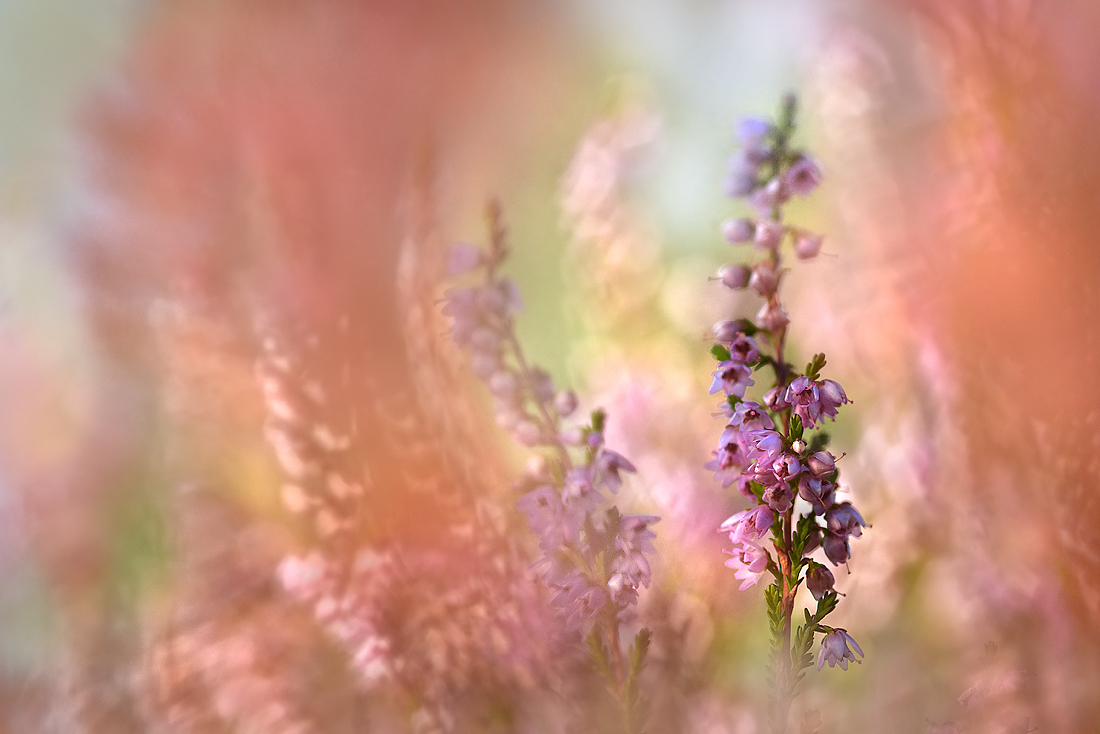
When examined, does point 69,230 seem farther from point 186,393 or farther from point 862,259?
point 862,259

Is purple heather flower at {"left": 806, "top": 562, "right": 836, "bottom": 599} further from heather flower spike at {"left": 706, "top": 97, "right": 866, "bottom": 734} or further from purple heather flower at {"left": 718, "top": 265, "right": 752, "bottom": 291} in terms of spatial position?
purple heather flower at {"left": 718, "top": 265, "right": 752, "bottom": 291}

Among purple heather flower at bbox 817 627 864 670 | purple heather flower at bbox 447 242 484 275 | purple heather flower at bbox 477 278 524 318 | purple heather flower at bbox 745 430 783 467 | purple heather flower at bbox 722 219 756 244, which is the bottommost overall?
purple heather flower at bbox 817 627 864 670

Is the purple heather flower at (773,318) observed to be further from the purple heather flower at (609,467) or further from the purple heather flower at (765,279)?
the purple heather flower at (609,467)

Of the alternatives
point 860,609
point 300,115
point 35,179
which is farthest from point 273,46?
point 860,609

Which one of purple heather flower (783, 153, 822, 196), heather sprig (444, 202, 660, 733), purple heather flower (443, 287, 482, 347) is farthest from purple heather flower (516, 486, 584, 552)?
purple heather flower (783, 153, 822, 196)

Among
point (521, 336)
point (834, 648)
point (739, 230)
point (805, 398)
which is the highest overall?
point (521, 336)

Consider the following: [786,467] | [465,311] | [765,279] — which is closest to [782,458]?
[786,467]

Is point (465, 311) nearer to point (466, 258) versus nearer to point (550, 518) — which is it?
point (466, 258)

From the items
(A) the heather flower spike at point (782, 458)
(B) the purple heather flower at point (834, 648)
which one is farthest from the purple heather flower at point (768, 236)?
(B) the purple heather flower at point (834, 648)
